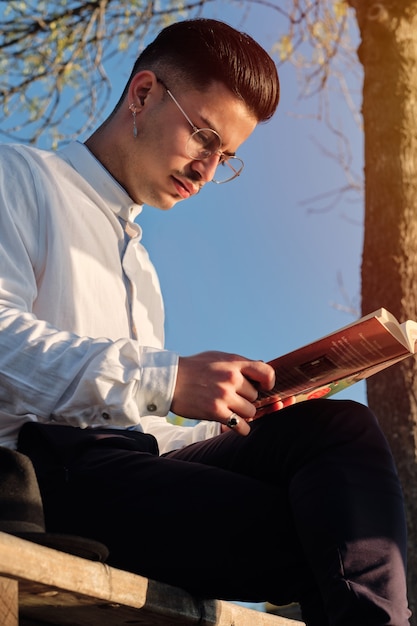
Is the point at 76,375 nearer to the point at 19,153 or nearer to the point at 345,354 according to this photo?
the point at 345,354

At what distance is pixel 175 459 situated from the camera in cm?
196

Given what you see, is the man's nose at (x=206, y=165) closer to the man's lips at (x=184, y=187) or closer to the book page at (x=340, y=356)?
the man's lips at (x=184, y=187)

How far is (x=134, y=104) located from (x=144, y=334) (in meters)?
0.65

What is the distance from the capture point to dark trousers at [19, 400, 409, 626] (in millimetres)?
1823

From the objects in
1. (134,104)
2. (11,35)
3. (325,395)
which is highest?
(11,35)

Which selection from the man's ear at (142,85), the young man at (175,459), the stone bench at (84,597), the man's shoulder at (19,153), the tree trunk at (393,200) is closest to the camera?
the stone bench at (84,597)

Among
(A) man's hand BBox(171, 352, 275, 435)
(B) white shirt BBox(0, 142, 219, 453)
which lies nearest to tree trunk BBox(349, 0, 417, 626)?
(B) white shirt BBox(0, 142, 219, 453)

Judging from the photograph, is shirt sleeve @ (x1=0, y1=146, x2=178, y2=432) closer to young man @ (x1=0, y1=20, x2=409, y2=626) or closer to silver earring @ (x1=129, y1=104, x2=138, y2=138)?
young man @ (x1=0, y1=20, x2=409, y2=626)

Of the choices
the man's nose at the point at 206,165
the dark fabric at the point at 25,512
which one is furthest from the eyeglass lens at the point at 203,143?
the dark fabric at the point at 25,512

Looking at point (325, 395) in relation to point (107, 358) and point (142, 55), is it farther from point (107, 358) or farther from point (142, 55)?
point (142, 55)

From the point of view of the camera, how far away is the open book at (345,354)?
1.78 metres

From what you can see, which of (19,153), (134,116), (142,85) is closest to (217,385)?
(19,153)

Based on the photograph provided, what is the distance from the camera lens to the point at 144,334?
95.3 inches

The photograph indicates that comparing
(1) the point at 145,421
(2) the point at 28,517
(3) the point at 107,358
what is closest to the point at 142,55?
(1) the point at 145,421
